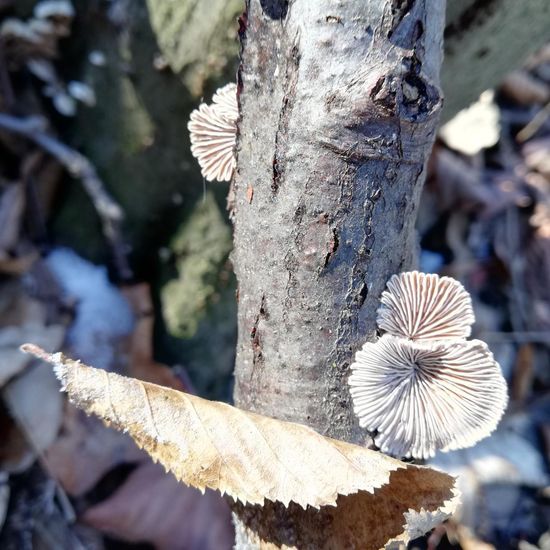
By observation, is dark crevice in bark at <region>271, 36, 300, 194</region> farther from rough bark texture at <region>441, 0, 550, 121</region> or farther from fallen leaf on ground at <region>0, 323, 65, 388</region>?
fallen leaf on ground at <region>0, 323, 65, 388</region>

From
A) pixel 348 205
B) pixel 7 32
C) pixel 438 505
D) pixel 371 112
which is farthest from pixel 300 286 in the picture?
pixel 7 32

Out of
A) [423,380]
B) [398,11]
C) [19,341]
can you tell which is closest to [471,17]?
[398,11]

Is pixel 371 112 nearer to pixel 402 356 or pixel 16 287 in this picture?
pixel 402 356

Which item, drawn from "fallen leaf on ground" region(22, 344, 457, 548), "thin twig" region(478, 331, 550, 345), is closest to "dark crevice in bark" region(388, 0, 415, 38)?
"fallen leaf on ground" region(22, 344, 457, 548)

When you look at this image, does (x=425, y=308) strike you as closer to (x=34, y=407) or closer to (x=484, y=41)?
(x=484, y=41)

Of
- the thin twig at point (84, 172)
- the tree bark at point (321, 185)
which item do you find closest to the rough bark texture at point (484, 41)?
the tree bark at point (321, 185)
